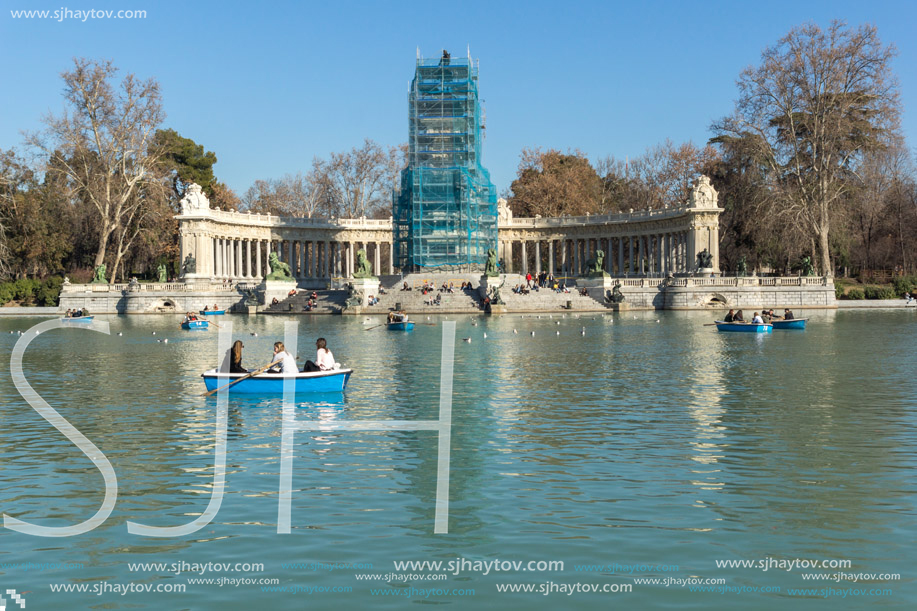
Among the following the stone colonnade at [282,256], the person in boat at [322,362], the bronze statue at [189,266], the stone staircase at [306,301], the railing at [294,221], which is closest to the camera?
the person in boat at [322,362]

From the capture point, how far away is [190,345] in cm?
3688

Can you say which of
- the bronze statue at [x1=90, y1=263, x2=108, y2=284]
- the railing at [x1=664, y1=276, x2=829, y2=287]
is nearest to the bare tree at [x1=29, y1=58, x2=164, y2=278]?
the bronze statue at [x1=90, y1=263, x2=108, y2=284]

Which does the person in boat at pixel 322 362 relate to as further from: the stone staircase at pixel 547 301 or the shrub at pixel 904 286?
the shrub at pixel 904 286

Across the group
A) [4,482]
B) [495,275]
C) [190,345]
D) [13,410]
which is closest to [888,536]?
[4,482]

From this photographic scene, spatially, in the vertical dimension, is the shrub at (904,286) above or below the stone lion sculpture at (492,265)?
below

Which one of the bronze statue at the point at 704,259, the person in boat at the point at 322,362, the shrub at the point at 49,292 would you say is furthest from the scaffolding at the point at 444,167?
the person in boat at the point at 322,362

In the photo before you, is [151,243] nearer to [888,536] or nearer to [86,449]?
[86,449]

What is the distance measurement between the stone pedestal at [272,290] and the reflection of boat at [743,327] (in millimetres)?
36889

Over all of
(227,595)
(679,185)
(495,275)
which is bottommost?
(227,595)

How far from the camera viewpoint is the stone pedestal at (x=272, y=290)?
221ft

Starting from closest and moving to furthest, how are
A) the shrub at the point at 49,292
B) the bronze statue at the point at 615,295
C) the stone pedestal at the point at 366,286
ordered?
1. the stone pedestal at the point at 366,286
2. the bronze statue at the point at 615,295
3. the shrub at the point at 49,292

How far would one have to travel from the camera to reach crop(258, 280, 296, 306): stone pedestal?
67.5 meters

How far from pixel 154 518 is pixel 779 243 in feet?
231

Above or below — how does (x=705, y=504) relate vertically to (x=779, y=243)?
below
